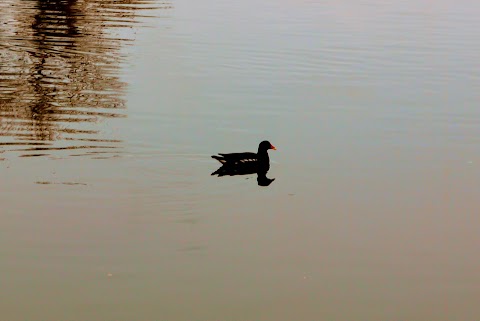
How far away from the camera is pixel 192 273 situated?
1595cm

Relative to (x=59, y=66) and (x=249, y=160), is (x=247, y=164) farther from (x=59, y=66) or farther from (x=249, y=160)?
(x=59, y=66)

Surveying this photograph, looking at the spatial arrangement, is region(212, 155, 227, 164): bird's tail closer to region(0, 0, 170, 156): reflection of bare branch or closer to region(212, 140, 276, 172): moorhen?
region(212, 140, 276, 172): moorhen

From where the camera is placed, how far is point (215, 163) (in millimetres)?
22297

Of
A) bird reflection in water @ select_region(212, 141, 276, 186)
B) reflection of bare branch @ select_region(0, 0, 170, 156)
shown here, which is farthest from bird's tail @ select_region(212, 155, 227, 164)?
reflection of bare branch @ select_region(0, 0, 170, 156)

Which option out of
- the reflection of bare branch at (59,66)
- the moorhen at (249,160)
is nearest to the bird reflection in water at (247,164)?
the moorhen at (249,160)

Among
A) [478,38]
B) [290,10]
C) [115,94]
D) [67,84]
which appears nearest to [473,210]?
[115,94]

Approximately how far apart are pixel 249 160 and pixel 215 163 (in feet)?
2.84

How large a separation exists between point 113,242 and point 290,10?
36565mm

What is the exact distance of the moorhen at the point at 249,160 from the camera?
2158 cm

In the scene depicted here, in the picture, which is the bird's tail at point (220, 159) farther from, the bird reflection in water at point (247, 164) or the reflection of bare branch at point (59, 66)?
the reflection of bare branch at point (59, 66)

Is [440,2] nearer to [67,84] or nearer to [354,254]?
[67,84]

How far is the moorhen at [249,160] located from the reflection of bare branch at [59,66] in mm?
3536

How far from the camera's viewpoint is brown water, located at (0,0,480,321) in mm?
15867

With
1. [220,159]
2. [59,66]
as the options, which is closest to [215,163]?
[220,159]
